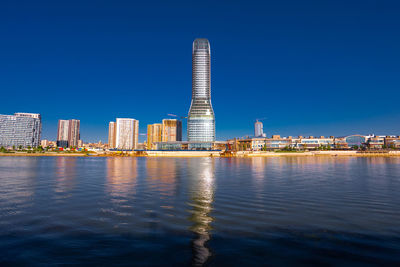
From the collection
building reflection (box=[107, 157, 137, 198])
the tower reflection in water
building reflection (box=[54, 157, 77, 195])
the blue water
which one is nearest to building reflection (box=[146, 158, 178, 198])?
building reflection (box=[107, 157, 137, 198])

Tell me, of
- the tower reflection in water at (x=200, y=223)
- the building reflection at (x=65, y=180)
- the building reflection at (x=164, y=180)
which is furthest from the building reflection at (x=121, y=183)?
the tower reflection in water at (x=200, y=223)

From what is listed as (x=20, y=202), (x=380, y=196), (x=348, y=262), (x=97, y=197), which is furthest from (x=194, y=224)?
(x=380, y=196)

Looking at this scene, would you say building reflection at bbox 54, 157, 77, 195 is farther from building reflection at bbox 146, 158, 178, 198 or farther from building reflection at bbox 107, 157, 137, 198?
building reflection at bbox 146, 158, 178, 198

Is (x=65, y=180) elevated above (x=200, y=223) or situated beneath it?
situated beneath

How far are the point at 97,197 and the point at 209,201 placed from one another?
34.3ft

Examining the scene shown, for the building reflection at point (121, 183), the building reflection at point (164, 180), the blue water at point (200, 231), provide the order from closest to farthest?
the blue water at point (200, 231), the building reflection at point (121, 183), the building reflection at point (164, 180)

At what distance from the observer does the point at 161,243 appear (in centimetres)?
1074

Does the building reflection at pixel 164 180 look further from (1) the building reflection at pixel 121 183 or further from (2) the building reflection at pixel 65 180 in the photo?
(2) the building reflection at pixel 65 180

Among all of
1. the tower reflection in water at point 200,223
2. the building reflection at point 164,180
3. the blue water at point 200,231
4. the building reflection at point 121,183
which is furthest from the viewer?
the building reflection at point 164,180

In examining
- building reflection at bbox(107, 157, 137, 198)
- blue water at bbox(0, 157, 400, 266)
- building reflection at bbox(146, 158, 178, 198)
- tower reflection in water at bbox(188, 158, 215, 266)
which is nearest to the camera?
blue water at bbox(0, 157, 400, 266)

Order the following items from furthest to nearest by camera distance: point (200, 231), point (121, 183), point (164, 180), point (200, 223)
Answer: point (164, 180) → point (121, 183) → point (200, 223) → point (200, 231)

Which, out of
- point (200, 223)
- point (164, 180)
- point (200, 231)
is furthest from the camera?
point (164, 180)

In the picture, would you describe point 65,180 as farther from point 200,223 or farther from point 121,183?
point 200,223

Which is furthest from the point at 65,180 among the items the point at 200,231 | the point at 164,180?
the point at 200,231
